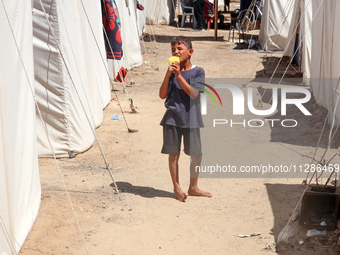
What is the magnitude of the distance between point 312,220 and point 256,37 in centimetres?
1337

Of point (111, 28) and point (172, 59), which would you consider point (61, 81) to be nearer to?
point (172, 59)

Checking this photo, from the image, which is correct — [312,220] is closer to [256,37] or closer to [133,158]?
[133,158]

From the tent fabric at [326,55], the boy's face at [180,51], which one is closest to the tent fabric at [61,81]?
the boy's face at [180,51]

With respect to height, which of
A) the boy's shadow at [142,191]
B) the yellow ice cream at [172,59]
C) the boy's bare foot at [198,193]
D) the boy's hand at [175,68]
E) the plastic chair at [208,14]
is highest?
the yellow ice cream at [172,59]

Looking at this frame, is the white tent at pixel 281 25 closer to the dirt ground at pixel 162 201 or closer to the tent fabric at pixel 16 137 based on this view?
the dirt ground at pixel 162 201

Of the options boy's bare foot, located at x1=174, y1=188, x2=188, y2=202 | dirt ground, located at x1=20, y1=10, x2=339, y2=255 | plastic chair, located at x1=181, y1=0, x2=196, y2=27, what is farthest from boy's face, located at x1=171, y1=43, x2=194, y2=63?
plastic chair, located at x1=181, y1=0, x2=196, y2=27

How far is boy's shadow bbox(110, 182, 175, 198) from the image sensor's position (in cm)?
473

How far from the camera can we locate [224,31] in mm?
18469

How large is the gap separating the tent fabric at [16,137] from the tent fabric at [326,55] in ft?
13.3

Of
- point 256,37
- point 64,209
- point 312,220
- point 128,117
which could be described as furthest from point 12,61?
point 256,37

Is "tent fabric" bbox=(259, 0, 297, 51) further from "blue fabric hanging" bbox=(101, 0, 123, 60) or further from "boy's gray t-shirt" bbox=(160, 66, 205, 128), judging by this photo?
"boy's gray t-shirt" bbox=(160, 66, 205, 128)

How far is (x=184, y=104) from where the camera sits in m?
4.19

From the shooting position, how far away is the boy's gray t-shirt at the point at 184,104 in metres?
4.18

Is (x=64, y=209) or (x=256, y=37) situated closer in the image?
(x=64, y=209)
